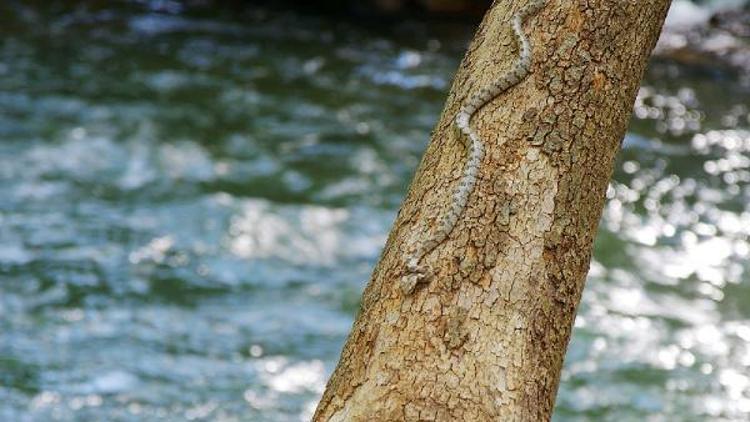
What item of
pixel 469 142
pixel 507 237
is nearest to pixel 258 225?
pixel 469 142

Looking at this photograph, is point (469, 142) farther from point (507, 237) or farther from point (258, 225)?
point (258, 225)

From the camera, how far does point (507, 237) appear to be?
Answer: 2.54m

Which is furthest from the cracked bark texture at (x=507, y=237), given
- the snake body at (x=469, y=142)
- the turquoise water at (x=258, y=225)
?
the turquoise water at (x=258, y=225)

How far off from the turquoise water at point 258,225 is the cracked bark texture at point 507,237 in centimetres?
382

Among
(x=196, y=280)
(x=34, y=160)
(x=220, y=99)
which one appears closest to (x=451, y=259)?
(x=196, y=280)

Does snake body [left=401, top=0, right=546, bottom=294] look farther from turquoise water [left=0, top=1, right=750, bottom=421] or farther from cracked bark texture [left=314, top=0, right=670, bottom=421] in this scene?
turquoise water [left=0, top=1, right=750, bottom=421]

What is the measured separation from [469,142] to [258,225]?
19.0 feet

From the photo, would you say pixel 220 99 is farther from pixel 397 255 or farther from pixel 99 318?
pixel 397 255

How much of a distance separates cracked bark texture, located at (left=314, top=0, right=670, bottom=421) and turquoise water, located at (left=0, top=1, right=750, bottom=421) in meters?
3.82

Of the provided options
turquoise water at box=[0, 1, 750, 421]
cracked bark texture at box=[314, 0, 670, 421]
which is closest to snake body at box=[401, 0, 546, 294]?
cracked bark texture at box=[314, 0, 670, 421]

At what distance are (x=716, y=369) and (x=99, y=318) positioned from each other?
398 centimetres

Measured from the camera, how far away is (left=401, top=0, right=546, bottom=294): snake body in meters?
2.49

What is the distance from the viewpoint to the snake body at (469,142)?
2.49 metres

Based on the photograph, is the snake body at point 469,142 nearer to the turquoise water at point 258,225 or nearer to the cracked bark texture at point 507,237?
the cracked bark texture at point 507,237
